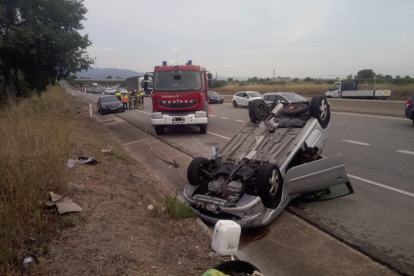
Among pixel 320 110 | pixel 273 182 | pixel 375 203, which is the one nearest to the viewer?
pixel 273 182

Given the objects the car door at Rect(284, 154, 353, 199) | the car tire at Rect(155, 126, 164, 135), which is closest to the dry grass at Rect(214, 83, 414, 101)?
the car tire at Rect(155, 126, 164, 135)

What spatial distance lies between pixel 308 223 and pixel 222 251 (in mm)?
2055

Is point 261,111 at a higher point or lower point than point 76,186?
higher

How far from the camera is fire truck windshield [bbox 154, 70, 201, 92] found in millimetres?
12820

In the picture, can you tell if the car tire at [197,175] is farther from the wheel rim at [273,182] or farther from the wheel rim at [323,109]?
the wheel rim at [323,109]

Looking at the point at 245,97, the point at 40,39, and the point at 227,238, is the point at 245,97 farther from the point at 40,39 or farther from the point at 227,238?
the point at 227,238

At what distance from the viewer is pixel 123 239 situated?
3.80m

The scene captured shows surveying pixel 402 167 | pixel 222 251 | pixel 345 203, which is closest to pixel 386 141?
pixel 402 167

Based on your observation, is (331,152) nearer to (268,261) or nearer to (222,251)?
(268,261)

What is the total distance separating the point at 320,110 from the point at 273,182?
7.61 feet

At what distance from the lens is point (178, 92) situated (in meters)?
12.8

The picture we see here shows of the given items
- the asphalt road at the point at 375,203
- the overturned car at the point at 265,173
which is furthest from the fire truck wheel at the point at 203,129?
the overturned car at the point at 265,173

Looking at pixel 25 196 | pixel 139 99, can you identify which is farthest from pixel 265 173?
pixel 139 99

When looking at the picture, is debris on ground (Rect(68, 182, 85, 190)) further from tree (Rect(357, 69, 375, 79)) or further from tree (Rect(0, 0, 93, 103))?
tree (Rect(357, 69, 375, 79))
